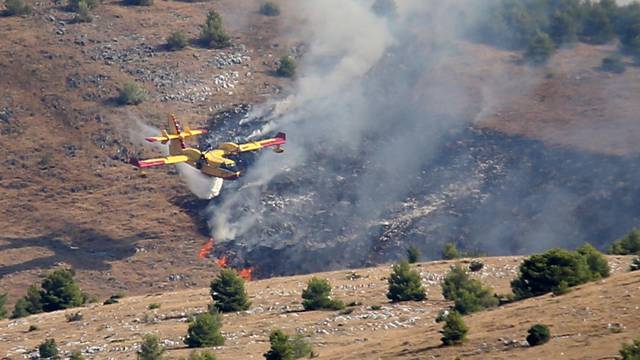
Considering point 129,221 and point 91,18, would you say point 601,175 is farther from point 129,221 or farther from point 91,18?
point 91,18

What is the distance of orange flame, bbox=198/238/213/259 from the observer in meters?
115

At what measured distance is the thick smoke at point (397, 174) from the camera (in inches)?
4567

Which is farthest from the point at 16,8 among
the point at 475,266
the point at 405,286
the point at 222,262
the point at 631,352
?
the point at 631,352

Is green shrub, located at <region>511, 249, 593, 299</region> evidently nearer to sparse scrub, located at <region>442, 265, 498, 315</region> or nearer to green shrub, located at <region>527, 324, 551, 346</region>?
sparse scrub, located at <region>442, 265, 498, 315</region>

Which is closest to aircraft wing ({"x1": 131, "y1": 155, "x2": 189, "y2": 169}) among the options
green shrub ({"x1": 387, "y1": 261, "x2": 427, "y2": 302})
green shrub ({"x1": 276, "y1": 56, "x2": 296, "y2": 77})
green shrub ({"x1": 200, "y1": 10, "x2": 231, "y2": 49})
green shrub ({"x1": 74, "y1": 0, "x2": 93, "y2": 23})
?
green shrub ({"x1": 276, "y1": 56, "x2": 296, "y2": 77})

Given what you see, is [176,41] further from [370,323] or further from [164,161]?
[370,323]

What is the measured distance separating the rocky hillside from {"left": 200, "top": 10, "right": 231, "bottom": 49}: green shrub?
191 feet

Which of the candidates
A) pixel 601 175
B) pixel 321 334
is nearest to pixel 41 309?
pixel 321 334

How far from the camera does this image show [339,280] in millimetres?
85688

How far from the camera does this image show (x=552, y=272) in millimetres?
63188

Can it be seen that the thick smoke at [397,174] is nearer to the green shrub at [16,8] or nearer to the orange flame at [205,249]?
the orange flame at [205,249]

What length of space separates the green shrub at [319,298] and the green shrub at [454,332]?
1938cm

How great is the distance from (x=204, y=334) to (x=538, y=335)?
800 inches

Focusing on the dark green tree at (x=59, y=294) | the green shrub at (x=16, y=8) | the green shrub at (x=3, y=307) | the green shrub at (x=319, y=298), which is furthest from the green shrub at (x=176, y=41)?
the green shrub at (x=319, y=298)
